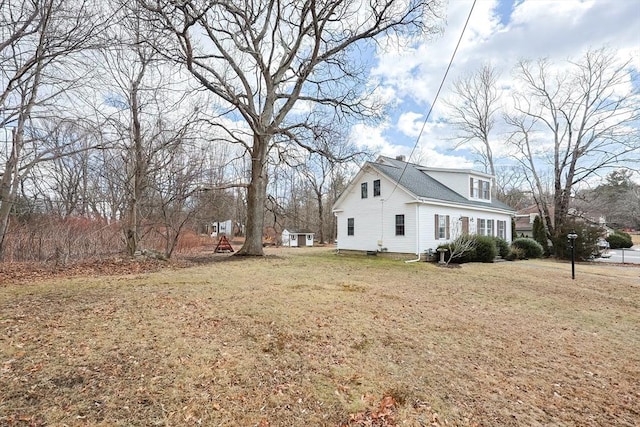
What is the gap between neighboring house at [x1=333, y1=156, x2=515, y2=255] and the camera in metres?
14.8

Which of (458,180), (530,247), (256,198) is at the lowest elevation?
(530,247)

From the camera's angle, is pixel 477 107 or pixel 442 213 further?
pixel 477 107

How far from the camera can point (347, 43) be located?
12.3 metres

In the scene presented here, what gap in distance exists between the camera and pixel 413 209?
47.8 feet

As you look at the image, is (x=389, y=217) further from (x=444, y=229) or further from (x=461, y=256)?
(x=461, y=256)

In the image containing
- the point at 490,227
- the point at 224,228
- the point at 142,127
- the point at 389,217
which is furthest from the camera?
the point at 224,228

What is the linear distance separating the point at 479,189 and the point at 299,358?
59.1 feet

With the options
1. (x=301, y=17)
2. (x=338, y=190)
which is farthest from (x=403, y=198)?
(x=338, y=190)

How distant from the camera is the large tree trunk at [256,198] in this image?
1294 cm

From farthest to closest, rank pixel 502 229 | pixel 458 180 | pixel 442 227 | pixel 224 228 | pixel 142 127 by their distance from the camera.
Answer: pixel 224 228, pixel 502 229, pixel 458 180, pixel 442 227, pixel 142 127

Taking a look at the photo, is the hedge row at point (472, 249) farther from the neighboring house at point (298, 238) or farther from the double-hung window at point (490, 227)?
the neighboring house at point (298, 238)

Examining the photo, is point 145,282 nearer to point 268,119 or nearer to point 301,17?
point 268,119

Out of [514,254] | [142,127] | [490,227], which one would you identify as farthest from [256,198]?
[514,254]

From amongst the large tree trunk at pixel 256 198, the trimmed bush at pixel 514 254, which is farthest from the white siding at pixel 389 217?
the large tree trunk at pixel 256 198
